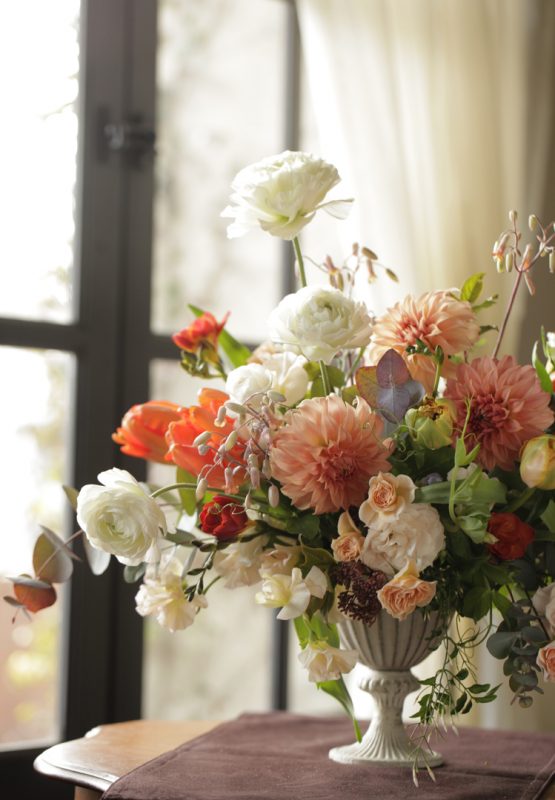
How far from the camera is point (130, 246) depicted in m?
1.98

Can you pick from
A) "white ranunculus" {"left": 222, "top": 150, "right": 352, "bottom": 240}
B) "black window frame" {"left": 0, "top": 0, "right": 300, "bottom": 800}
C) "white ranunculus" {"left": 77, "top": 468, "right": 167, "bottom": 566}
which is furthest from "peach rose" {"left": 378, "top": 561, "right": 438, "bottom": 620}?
"black window frame" {"left": 0, "top": 0, "right": 300, "bottom": 800}

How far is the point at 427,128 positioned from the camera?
223 cm

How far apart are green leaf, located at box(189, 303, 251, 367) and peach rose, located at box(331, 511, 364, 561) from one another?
0.30m

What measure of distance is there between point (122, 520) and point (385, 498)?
9.4 inches

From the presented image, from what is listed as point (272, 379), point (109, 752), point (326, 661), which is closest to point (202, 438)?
point (272, 379)

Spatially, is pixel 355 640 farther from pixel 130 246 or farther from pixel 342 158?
pixel 342 158

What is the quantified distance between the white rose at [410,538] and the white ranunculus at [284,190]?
11.7 inches

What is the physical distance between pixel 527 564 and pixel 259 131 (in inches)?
56.6

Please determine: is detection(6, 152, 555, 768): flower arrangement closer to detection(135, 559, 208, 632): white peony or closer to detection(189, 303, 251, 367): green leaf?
detection(135, 559, 208, 632): white peony

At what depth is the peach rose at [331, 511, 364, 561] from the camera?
3.35 feet

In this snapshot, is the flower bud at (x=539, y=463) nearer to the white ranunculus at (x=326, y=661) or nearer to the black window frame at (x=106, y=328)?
the white ranunculus at (x=326, y=661)

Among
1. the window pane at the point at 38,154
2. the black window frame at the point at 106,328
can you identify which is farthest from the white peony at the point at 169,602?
the window pane at the point at 38,154

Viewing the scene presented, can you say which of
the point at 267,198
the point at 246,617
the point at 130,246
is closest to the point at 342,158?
the point at 130,246

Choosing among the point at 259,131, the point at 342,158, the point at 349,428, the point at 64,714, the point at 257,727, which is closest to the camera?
the point at 349,428
